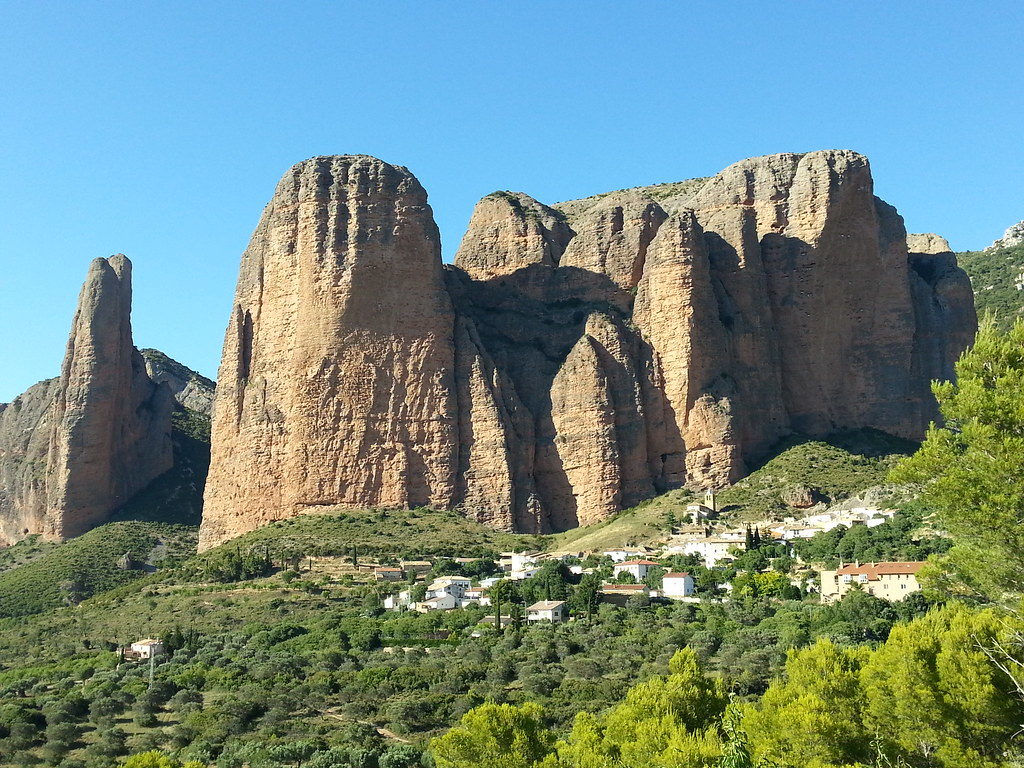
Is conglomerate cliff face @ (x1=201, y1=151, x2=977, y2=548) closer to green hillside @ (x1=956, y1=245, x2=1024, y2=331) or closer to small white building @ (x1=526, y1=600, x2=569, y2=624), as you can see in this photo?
green hillside @ (x1=956, y1=245, x2=1024, y2=331)

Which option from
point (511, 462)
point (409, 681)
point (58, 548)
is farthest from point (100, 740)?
point (58, 548)

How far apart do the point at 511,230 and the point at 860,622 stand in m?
49.0

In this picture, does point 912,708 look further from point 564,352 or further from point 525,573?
point 564,352

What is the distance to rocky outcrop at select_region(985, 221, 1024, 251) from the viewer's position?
132 m

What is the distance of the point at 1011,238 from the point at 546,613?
95822mm

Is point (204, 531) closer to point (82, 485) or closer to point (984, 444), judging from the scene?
point (82, 485)

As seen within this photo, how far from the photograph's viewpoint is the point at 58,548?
91.6m

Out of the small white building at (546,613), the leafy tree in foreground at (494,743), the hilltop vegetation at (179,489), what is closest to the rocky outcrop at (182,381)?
the hilltop vegetation at (179,489)

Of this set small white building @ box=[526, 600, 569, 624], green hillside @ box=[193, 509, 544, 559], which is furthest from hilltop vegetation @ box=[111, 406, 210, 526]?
small white building @ box=[526, 600, 569, 624]

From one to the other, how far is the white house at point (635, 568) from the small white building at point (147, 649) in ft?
73.5

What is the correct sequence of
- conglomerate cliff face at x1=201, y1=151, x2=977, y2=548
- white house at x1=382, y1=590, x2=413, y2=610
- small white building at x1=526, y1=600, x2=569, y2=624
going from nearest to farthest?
small white building at x1=526, y1=600, x2=569, y2=624, white house at x1=382, y1=590, x2=413, y2=610, conglomerate cliff face at x1=201, y1=151, x2=977, y2=548

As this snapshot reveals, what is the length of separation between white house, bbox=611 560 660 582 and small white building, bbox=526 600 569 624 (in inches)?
262

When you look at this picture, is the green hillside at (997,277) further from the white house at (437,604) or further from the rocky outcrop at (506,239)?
the white house at (437,604)

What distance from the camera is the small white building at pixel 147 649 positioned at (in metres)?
56.8
